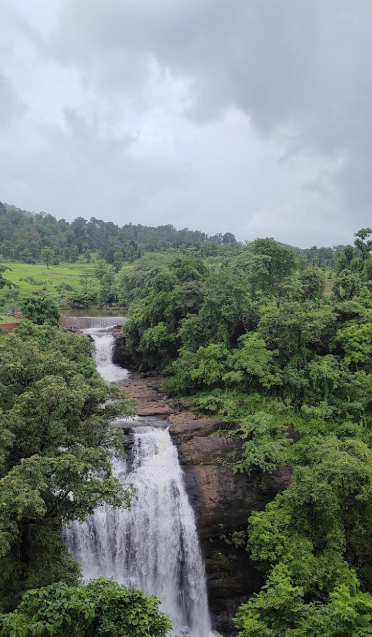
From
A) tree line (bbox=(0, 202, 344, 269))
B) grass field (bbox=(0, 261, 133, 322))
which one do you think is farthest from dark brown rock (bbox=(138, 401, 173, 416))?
tree line (bbox=(0, 202, 344, 269))

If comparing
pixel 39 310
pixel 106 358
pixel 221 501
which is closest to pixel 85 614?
pixel 221 501

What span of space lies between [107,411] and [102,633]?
22.5ft

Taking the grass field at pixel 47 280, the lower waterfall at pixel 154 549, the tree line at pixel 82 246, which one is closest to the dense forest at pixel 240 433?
the lower waterfall at pixel 154 549

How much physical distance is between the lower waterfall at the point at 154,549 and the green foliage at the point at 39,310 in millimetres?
18728

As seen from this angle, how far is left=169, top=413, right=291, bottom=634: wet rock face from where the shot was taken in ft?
49.9

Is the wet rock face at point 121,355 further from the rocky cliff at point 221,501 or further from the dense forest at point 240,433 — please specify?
the rocky cliff at point 221,501

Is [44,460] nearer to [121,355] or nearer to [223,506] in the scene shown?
[223,506]

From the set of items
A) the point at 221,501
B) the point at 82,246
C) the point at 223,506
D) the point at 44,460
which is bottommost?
the point at 223,506

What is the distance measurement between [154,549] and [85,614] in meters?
9.36

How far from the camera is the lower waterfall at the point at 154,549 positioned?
14.5 m

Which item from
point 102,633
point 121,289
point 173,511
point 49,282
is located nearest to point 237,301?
point 173,511

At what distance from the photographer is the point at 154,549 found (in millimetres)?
15078

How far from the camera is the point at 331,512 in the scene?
1216 cm

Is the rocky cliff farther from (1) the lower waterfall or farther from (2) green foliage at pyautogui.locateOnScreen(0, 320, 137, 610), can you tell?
(2) green foliage at pyautogui.locateOnScreen(0, 320, 137, 610)
